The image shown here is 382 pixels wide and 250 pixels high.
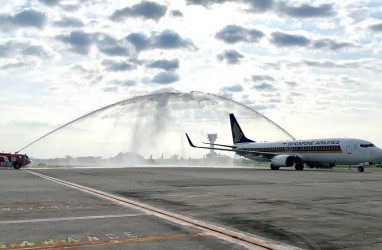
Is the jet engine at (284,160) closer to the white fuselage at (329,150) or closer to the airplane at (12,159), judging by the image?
the white fuselage at (329,150)

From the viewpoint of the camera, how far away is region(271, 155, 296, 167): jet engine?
53.1 m

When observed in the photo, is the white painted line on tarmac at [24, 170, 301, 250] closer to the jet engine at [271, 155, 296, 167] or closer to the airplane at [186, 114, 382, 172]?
the airplane at [186, 114, 382, 172]

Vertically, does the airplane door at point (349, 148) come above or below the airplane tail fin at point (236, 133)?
below

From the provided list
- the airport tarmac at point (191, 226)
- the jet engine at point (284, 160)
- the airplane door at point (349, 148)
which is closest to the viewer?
the airport tarmac at point (191, 226)

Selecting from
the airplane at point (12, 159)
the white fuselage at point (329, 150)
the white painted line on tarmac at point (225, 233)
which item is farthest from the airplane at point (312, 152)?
the white painted line on tarmac at point (225, 233)

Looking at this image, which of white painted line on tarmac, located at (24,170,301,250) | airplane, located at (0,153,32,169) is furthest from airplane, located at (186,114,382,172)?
white painted line on tarmac, located at (24,170,301,250)

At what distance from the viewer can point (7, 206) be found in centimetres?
1391

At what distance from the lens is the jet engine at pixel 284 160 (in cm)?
5309

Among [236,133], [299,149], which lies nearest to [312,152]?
[299,149]

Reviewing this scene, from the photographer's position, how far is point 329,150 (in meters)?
49.4

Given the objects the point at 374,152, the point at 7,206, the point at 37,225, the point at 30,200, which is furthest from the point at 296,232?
the point at 374,152

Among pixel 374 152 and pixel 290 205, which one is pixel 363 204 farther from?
pixel 374 152

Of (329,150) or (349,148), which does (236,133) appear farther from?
(349,148)

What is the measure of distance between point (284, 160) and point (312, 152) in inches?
150
